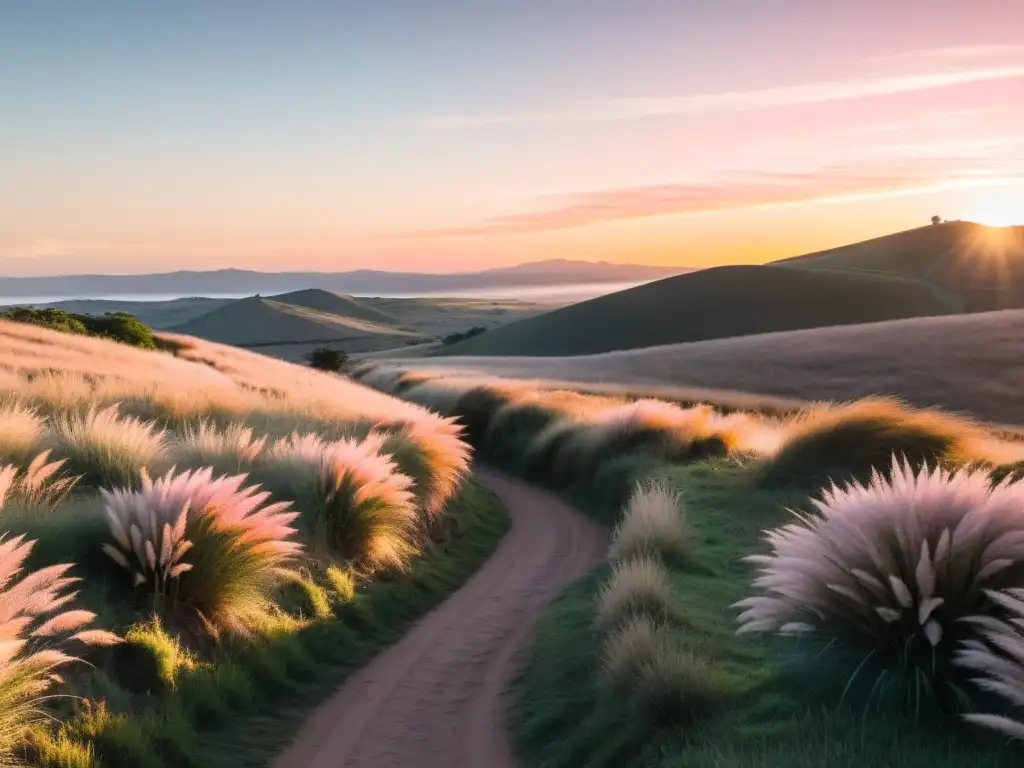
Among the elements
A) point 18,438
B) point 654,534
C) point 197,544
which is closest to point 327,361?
point 18,438

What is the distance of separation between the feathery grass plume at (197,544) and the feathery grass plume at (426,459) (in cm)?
492

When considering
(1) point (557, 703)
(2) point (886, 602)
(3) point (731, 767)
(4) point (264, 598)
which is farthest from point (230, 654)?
(2) point (886, 602)

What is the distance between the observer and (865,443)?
15289 mm

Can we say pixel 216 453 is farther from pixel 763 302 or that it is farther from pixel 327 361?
pixel 763 302

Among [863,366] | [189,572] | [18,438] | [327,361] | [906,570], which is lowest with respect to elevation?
Answer: [327,361]

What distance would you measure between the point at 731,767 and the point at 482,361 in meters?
80.3

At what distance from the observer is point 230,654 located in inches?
333

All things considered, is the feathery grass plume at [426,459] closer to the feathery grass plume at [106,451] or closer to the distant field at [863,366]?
the feathery grass plume at [106,451]

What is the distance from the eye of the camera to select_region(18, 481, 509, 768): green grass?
648 centimetres

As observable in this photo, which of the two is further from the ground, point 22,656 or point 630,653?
point 22,656

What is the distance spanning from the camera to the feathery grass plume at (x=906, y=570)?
18.4 ft

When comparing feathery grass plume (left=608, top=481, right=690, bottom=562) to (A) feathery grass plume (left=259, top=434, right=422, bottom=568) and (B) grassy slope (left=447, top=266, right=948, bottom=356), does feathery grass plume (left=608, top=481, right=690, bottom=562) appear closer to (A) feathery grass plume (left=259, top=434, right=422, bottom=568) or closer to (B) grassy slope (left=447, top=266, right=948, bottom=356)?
(A) feathery grass plume (left=259, top=434, right=422, bottom=568)

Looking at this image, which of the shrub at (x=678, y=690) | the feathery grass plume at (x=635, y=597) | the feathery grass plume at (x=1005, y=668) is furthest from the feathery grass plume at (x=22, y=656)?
the feathery grass plume at (x=1005, y=668)

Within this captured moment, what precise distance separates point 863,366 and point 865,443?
94.4 ft
